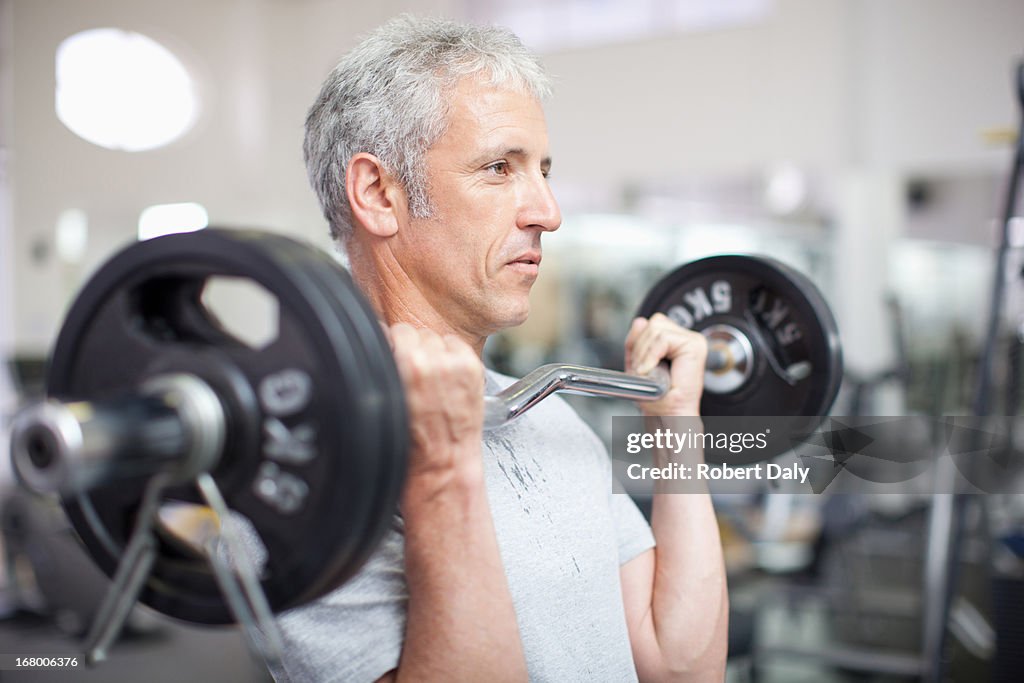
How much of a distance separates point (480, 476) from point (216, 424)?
0.96 ft

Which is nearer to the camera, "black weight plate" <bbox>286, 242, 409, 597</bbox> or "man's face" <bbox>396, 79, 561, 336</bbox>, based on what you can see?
"black weight plate" <bbox>286, 242, 409, 597</bbox>

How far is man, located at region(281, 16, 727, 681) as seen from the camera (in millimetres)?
891

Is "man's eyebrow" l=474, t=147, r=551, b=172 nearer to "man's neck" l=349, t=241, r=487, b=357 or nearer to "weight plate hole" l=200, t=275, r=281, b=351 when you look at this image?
"man's neck" l=349, t=241, r=487, b=357

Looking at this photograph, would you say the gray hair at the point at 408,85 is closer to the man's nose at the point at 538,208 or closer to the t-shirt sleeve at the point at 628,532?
the man's nose at the point at 538,208

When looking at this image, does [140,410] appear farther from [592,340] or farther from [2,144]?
[2,144]

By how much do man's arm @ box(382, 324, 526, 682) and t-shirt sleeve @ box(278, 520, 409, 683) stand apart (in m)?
0.03

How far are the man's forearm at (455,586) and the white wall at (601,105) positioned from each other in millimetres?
4933

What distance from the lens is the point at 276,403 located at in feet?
2.30

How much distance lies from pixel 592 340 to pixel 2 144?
4.82m

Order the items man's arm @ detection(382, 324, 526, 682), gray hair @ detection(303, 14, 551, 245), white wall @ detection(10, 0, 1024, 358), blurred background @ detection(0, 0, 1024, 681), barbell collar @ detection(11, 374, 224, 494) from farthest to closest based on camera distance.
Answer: white wall @ detection(10, 0, 1024, 358)
blurred background @ detection(0, 0, 1024, 681)
gray hair @ detection(303, 14, 551, 245)
man's arm @ detection(382, 324, 526, 682)
barbell collar @ detection(11, 374, 224, 494)

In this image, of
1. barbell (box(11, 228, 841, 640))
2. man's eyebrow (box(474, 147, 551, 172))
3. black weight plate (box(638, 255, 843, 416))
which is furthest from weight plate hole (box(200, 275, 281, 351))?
barbell (box(11, 228, 841, 640))

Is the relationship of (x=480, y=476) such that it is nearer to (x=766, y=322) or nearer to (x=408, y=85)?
(x=408, y=85)

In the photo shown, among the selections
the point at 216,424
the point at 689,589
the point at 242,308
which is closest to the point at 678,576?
the point at 689,589

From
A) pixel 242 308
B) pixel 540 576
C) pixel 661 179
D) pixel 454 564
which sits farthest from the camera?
pixel 242 308
